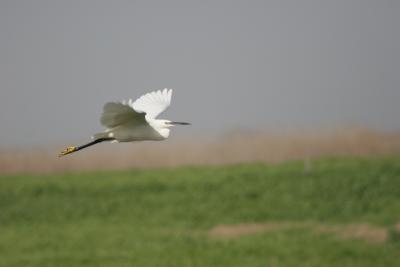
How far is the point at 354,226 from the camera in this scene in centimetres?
1992

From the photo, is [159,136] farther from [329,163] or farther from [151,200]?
Answer: [329,163]

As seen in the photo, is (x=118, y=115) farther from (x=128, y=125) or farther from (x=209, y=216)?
(x=209, y=216)

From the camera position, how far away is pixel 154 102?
736 cm

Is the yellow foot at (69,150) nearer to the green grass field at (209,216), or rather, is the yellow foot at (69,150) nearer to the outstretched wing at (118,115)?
the outstretched wing at (118,115)

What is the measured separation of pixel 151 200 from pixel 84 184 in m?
2.46

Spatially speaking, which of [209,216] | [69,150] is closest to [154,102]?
[69,150]

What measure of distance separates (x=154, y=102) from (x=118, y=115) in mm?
1157

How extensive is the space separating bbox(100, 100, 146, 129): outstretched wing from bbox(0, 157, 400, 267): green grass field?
36.3 ft

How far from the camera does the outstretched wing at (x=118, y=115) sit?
19.4 ft

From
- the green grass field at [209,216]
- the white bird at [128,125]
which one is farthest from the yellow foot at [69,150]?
the green grass field at [209,216]

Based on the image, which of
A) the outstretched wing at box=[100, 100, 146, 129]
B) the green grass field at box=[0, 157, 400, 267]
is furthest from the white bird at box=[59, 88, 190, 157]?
the green grass field at box=[0, 157, 400, 267]

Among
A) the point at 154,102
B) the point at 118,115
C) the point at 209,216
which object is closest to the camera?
the point at 118,115

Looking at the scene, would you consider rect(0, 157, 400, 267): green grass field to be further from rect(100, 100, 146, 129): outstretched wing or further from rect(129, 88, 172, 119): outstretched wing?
rect(100, 100, 146, 129): outstretched wing

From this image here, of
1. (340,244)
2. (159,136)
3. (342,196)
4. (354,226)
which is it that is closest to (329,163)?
(342,196)
